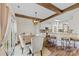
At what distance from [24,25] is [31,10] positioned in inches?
11.0

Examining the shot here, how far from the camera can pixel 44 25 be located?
2.24m

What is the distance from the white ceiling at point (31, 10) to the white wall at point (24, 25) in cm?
11

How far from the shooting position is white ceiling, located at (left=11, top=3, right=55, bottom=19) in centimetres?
223

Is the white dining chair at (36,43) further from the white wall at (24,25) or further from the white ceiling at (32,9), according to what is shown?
the white ceiling at (32,9)

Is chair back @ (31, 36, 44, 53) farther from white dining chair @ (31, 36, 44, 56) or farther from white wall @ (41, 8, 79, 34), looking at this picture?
white wall @ (41, 8, 79, 34)

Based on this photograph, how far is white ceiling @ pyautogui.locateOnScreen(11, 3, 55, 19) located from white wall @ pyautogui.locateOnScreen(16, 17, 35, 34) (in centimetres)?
11

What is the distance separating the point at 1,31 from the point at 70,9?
46.4 inches

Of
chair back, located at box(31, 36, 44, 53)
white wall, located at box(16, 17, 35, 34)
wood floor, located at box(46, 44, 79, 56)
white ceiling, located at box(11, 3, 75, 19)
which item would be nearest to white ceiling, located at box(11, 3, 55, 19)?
white ceiling, located at box(11, 3, 75, 19)

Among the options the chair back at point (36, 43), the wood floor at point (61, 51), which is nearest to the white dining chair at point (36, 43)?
the chair back at point (36, 43)

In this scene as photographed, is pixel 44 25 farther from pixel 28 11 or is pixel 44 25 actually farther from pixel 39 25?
pixel 28 11

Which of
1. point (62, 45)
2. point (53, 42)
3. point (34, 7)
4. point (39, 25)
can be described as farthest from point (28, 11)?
point (62, 45)

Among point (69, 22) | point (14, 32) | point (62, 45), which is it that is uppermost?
point (69, 22)

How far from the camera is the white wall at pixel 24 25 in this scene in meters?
2.19

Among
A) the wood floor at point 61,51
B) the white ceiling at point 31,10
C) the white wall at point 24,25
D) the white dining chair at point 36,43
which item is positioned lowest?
the wood floor at point 61,51
